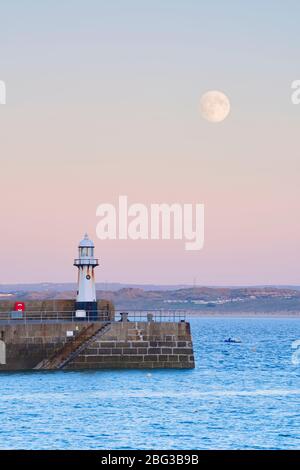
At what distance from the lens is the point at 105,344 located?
77.2 meters

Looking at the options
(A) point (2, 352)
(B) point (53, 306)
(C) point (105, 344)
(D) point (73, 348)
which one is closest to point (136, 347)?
(C) point (105, 344)

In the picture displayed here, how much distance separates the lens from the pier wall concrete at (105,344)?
76500mm

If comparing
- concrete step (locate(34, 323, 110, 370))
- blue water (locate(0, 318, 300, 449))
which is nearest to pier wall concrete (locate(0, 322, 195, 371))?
concrete step (locate(34, 323, 110, 370))

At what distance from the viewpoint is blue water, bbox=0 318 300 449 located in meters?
54.1

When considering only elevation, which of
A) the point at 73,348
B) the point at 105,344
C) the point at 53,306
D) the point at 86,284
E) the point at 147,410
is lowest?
the point at 147,410

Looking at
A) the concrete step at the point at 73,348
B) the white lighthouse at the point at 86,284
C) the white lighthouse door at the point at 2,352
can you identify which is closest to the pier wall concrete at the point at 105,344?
the white lighthouse door at the point at 2,352

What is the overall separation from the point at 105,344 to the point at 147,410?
14.3 metres

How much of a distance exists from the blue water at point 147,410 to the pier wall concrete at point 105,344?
0.84 meters

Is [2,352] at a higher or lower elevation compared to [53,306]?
lower

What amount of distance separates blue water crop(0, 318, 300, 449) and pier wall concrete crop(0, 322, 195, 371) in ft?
2.74

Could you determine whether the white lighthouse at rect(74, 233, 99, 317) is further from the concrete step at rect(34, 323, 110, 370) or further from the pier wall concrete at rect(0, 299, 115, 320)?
the concrete step at rect(34, 323, 110, 370)

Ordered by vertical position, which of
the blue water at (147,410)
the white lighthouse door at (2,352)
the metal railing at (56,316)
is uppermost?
the metal railing at (56,316)

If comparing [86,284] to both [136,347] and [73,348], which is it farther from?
[136,347]

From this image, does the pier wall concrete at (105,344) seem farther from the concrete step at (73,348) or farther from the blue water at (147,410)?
the blue water at (147,410)
